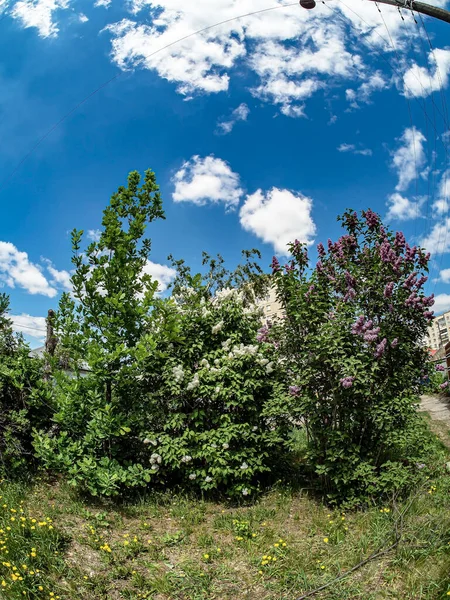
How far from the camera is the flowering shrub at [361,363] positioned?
4777 millimetres

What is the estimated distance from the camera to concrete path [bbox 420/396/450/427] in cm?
1027

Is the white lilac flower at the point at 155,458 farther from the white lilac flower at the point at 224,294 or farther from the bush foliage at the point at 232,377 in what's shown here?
the white lilac flower at the point at 224,294

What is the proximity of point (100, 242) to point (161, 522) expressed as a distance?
3.76 meters

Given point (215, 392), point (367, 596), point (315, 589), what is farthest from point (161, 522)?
point (367, 596)

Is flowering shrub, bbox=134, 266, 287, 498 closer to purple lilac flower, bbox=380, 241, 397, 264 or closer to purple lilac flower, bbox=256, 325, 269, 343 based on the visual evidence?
purple lilac flower, bbox=256, 325, 269, 343

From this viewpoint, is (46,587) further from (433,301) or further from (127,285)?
(433,301)

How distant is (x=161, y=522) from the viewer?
489 cm

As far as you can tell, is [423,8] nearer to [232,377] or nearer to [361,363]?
[361,363]

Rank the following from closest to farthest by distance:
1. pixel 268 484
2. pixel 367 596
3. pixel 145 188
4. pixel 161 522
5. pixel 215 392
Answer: pixel 367 596 → pixel 161 522 → pixel 215 392 → pixel 268 484 → pixel 145 188

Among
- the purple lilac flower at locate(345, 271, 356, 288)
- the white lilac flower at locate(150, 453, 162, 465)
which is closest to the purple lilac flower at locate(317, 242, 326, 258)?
the purple lilac flower at locate(345, 271, 356, 288)

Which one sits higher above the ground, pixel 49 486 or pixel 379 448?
pixel 379 448

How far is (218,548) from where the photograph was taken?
4191 mm

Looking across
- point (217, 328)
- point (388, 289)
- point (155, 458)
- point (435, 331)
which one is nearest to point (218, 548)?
point (155, 458)

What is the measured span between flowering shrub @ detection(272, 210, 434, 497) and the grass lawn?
0.52 m
